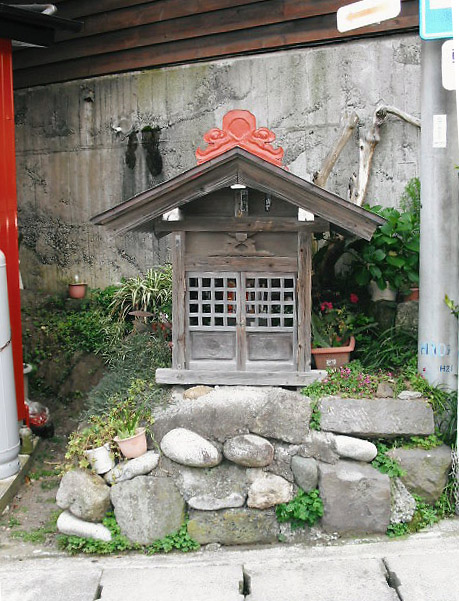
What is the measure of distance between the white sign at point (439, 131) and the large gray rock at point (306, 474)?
10.6ft

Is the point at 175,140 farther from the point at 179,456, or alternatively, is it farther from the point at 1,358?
the point at 179,456

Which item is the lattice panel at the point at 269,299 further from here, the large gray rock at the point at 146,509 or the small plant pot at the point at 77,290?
the small plant pot at the point at 77,290

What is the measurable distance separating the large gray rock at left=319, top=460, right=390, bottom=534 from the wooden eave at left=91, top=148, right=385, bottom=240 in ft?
7.31

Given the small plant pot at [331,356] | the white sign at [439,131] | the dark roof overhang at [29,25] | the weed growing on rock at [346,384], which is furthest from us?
the dark roof overhang at [29,25]

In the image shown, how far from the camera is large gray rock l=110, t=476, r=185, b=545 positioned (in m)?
5.80

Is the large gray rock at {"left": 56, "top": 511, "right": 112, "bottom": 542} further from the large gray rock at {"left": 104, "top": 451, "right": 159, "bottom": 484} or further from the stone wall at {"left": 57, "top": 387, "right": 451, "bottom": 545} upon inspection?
the large gray rock at {"left": 104, "top": 451, "right": 159, "bottom": 484}

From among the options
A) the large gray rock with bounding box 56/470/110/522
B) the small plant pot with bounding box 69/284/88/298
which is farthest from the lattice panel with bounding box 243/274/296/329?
the small plant pot with bounding box 69/284/88/298

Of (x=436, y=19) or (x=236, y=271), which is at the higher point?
(x=436, y=19)

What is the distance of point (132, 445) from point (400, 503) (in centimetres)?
248

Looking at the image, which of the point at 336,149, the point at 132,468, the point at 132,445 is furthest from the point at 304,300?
the point at 336,149

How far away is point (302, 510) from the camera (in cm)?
579

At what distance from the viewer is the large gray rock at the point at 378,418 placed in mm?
6086

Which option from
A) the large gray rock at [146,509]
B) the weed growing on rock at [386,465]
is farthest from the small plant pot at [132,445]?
the weed growing on rock at [386,465]

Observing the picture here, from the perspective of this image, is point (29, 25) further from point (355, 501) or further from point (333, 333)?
point (355, 501)
